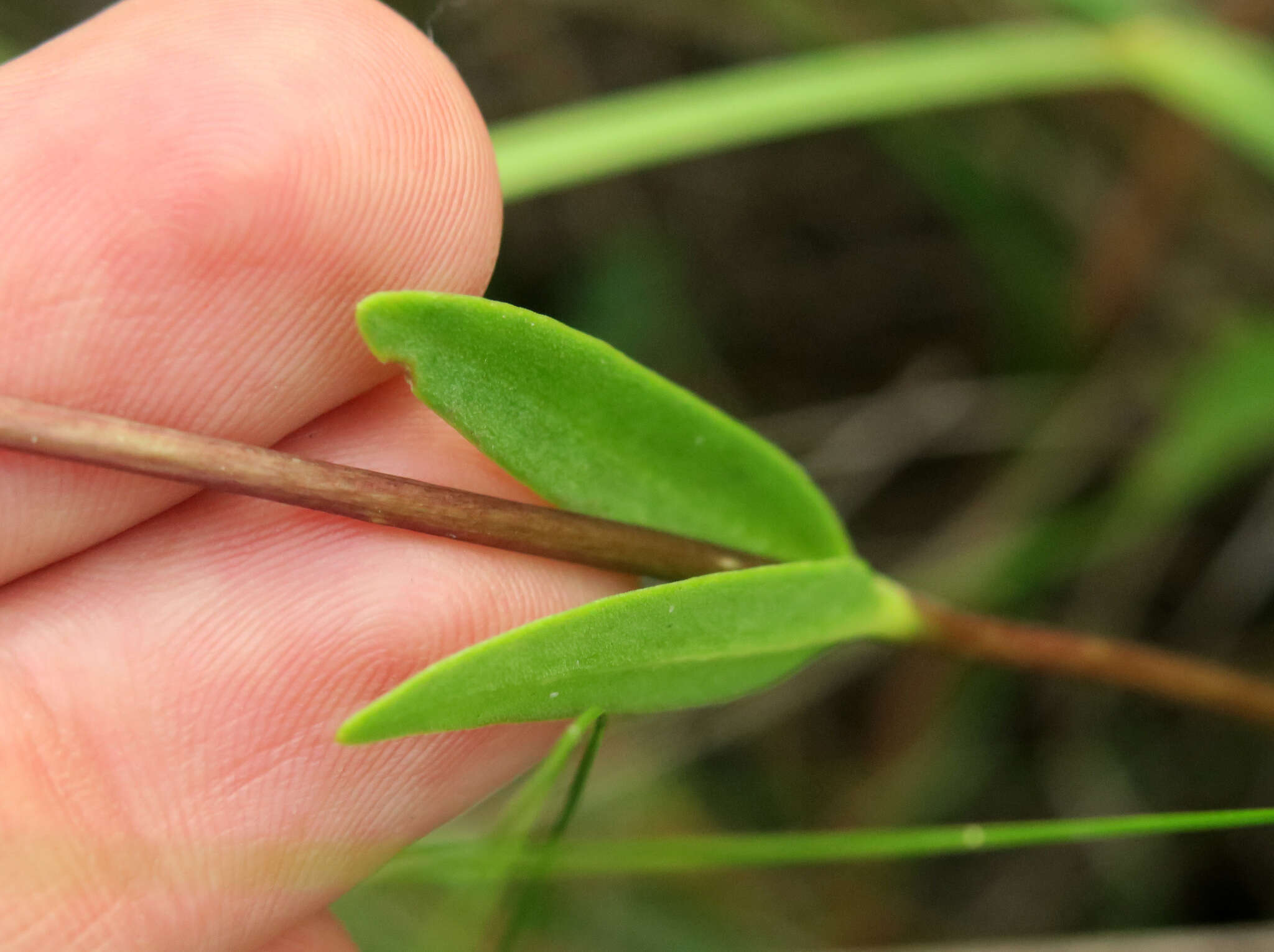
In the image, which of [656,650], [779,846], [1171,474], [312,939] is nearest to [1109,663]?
[779,846]

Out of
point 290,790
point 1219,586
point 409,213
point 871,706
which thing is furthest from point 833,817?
point 409,213

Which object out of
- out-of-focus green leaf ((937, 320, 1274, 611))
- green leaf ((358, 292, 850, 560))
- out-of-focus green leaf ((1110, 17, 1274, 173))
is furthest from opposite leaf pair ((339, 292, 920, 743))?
out-of-focus green leaf ((1110, 17, 1274, 173))

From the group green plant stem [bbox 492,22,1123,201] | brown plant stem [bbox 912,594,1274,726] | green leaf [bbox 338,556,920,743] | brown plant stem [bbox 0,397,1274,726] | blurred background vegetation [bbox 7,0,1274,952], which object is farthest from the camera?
blurred background vegetation [bbox 7,0,1274,952]

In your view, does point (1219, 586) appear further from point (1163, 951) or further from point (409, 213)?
point (409, 213)

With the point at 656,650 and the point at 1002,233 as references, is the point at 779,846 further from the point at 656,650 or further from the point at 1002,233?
the point at 1002,233

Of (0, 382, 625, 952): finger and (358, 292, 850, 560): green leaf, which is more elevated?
(358, 292, 850, 560): green leaf

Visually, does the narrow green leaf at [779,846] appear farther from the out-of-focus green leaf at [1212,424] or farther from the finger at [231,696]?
the out-of-focus green leaf at [1212,424]

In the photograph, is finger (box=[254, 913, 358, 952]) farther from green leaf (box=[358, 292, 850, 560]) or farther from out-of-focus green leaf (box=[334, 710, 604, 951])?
green leaf (box=[358, 292, 850, 560])
